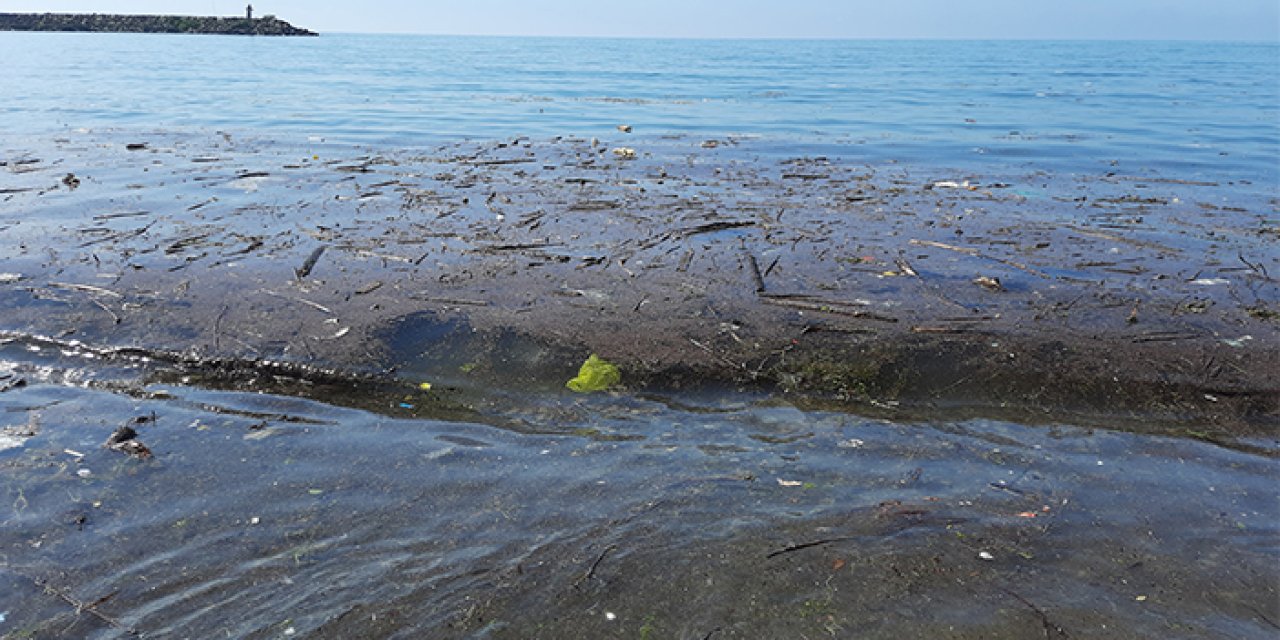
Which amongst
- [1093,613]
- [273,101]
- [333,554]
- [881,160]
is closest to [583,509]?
[333,554]

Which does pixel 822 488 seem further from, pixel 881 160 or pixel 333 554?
pixel 881 160

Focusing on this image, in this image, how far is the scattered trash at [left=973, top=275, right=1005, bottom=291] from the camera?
7426mm

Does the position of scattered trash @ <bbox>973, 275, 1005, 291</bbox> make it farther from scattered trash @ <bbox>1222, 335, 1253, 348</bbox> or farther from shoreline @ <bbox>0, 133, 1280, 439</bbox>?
scattered trash @ <bbox>1222, 335, 1253, 348</bbox>

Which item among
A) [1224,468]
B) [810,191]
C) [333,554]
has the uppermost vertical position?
[810,191]

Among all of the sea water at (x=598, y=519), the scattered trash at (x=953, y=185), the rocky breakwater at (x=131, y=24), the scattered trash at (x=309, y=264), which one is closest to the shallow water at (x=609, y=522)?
the sea water at (x=598, y=519)

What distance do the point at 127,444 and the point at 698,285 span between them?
180 inches

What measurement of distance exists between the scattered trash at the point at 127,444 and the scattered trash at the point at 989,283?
6657 millimetres

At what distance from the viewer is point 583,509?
4.12 metres

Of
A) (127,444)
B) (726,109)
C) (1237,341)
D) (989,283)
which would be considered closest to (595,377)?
(127,444)

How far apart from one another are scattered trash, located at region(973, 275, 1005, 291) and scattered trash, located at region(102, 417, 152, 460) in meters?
6.66

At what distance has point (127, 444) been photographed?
15.2ft

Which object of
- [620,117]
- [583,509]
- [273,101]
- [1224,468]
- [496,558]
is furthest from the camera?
[273,101]

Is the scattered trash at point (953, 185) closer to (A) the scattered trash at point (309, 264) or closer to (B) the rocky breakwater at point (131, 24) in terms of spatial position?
(A) the scattered trash at point (309, 264)

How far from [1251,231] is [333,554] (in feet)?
34.9
